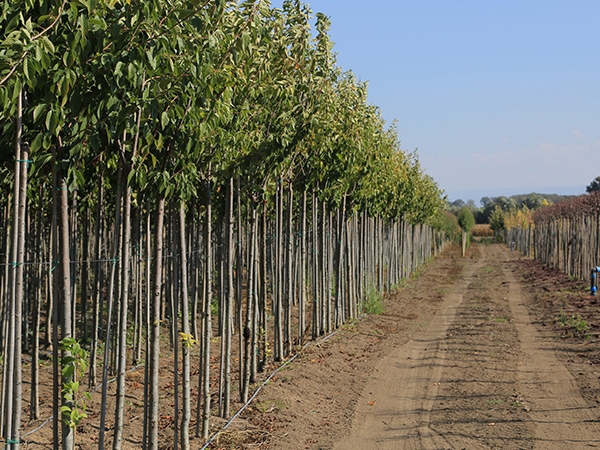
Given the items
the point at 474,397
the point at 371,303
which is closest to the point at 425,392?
the point at 474,397

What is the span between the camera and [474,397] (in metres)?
10.3

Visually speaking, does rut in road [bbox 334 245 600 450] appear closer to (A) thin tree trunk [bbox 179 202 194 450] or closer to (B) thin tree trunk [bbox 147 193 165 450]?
(A) thin tree trunk [bbox 179 202 194 450]

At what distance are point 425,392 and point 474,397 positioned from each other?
0.83m

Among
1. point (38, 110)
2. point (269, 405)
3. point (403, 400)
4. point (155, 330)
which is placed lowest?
point (403, 400)

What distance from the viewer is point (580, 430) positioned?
8.59 metres

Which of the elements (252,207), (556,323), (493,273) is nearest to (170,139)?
(252,207)

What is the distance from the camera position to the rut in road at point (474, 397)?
8.39 m

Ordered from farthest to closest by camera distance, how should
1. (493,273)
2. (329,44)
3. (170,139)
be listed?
(493,273) < (329,44) < (170,139)

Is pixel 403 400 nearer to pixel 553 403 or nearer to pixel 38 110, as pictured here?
pixel 553 403

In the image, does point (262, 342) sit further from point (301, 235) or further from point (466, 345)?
point (466, 345)

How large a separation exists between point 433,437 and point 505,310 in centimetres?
1302

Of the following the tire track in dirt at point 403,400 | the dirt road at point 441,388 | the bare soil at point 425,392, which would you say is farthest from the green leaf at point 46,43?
the tire track in dirt at point 403,400

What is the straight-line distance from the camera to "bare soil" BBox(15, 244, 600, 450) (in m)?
8.28

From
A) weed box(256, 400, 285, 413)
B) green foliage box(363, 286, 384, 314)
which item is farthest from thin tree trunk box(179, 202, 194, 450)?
green foliage box(363, 286, 384, 314)
